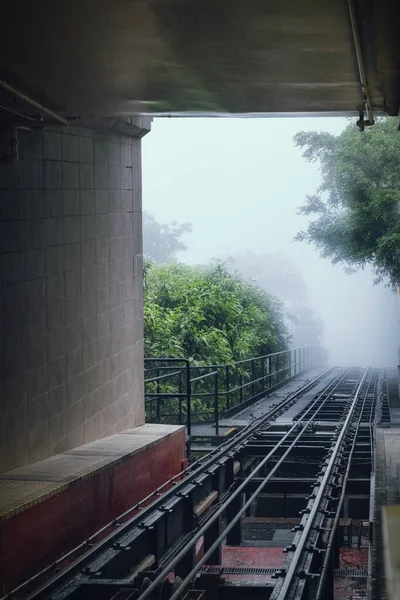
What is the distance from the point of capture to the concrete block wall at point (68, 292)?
7.59 metres

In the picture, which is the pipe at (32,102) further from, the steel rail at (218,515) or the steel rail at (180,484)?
the steel rail at (218,515)

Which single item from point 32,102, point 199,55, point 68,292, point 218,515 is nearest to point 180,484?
point 218,515

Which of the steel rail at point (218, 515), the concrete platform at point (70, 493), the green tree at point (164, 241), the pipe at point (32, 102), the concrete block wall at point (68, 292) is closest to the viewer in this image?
the steel rail at point (218, 515)

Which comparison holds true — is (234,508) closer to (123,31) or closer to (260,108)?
A: (260,108)

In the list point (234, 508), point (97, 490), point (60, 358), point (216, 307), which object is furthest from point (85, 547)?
point (216, 307)

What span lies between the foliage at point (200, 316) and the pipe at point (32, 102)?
41.3 ft

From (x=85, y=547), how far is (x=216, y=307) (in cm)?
1651

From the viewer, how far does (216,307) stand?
23984mm

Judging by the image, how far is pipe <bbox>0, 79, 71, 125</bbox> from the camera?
7.01 meters

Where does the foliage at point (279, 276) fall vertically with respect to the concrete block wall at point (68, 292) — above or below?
above

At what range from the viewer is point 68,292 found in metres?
8.93

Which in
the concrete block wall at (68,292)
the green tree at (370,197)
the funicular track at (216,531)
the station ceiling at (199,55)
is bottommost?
the funicular track at (216,531)

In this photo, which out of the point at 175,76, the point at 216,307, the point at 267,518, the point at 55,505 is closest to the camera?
the point at 55,505

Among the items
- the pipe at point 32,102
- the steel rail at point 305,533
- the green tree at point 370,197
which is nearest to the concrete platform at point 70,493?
the steel rail at point 305,533
